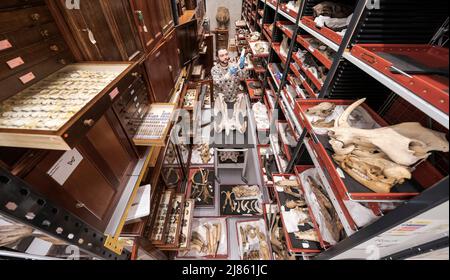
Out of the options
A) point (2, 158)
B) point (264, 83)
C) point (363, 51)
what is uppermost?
→ point (264, 83)

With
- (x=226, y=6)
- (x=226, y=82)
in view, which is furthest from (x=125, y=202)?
(x=226, y=6)

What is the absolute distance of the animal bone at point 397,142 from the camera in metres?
0.67

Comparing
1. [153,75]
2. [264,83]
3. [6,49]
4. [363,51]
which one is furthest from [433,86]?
[264,83]

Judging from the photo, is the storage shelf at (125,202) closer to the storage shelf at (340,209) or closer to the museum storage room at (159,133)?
the museum storage room at (159,133)

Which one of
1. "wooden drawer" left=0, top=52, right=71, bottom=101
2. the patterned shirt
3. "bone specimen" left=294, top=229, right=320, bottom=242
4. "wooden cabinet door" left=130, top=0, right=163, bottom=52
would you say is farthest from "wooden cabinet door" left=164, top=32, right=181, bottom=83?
"bone specimen" left=294, top=229, right=320, bottom=242

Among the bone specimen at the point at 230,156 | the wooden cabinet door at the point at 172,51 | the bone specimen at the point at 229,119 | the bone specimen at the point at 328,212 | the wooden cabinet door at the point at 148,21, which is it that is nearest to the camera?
the bone specimen at the point at 328,212

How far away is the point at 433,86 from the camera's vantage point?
21.9 inches

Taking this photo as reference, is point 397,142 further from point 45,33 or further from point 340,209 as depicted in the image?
point 45,33

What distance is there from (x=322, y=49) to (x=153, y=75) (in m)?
1.52

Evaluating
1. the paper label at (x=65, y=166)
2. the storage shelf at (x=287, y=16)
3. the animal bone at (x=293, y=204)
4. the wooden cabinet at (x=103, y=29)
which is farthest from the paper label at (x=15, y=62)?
the storage shelf at (x=287, y=16)

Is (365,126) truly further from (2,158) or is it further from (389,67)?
(2,158)

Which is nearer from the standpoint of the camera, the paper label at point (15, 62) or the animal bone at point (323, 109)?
the paper label at point (15, 62)

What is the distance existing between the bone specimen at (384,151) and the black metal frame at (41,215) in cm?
122

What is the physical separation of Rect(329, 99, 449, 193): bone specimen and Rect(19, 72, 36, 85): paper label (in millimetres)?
1491
